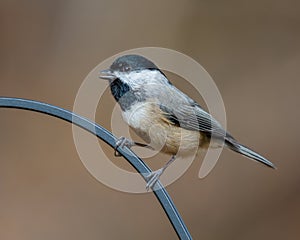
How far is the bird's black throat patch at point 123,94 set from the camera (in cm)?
170

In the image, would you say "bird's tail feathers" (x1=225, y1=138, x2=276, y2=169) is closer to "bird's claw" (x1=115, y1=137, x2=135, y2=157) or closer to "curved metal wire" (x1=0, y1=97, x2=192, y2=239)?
"bird's claw" (x1=115, y1=137, x2=135, y2=157)

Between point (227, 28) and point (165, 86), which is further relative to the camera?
point (227, 28)

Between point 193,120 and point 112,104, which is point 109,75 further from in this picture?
point 112,104

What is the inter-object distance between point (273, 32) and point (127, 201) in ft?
4.06

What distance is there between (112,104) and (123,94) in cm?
161

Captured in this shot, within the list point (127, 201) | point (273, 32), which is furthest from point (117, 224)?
point (273, 32)

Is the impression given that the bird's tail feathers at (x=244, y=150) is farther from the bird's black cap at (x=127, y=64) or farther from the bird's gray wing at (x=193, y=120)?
the bird's black cap at (x=127, y=64)

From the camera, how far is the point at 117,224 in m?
3.28

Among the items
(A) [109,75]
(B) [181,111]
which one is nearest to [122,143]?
(A) [109,75]

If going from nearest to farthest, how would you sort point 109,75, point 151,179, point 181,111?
point 151,179, point 109,75, point 181,111

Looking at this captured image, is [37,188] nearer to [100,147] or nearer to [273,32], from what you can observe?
[100,147]

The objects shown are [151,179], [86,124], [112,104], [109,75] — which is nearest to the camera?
[86,124]

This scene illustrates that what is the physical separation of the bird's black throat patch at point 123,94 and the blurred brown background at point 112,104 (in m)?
1.44

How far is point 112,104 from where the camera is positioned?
330 cm
